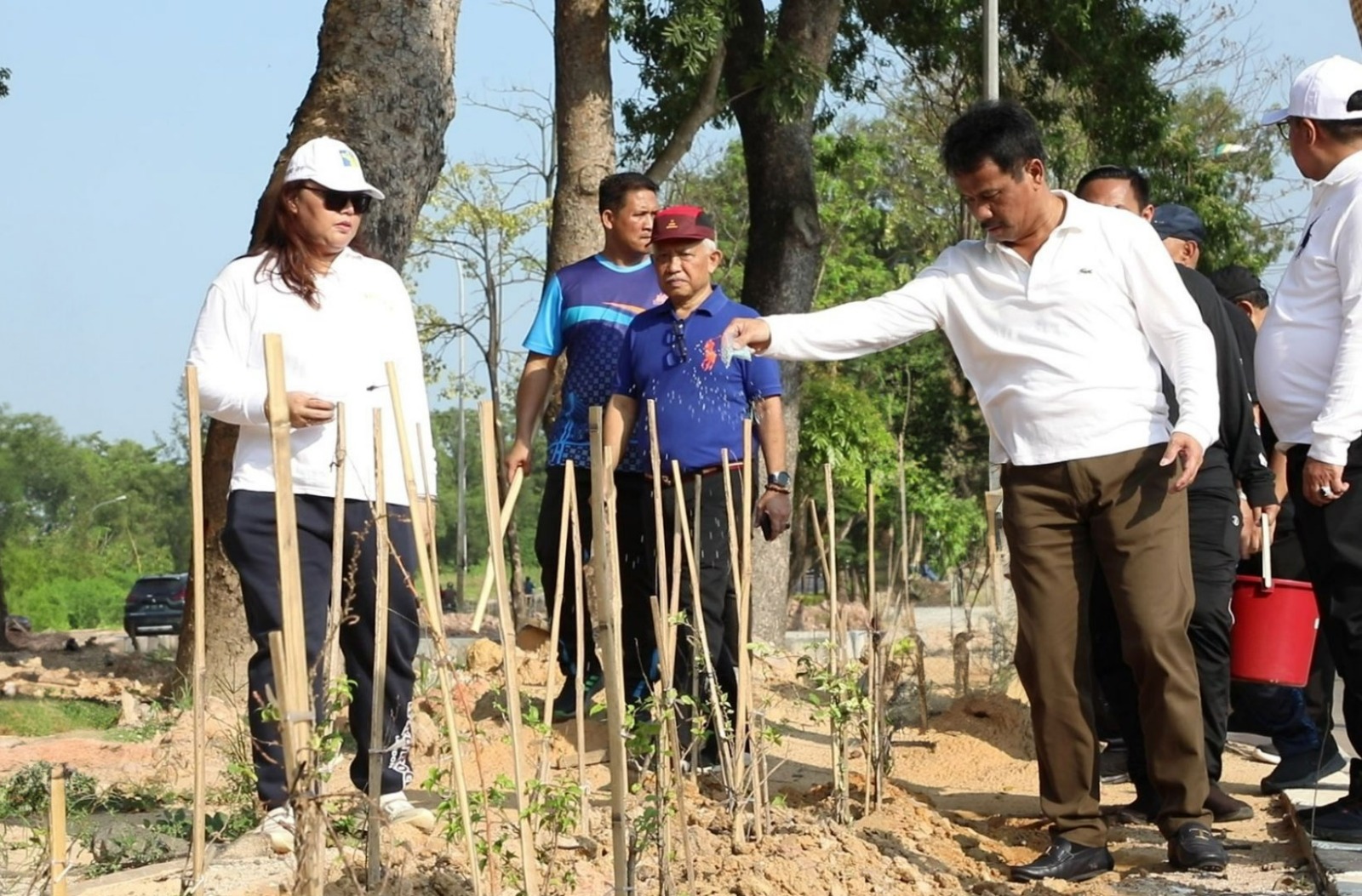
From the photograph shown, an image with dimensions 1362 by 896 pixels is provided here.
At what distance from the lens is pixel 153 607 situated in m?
33.0

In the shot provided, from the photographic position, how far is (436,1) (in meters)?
8.16

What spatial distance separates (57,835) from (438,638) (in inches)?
30.2

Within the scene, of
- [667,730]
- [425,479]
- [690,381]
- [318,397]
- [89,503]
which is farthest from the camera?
[89,503]

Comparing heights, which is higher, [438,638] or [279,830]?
[438,638]

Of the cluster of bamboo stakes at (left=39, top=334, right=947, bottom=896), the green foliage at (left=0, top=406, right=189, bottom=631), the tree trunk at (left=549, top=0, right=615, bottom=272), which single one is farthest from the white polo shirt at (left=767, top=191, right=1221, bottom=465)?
the green foliage at (left=0, top=406, right=189, bottom=631)

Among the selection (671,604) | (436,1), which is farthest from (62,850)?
(436,1)

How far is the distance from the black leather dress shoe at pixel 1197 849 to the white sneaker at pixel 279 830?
2231 millimetres

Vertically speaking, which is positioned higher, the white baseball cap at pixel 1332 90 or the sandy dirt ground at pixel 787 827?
the white baseball cap at pixel 1332 90

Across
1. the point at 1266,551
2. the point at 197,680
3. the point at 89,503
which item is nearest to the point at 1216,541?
the point at 1266,551

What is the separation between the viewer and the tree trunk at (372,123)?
7863 millimetres

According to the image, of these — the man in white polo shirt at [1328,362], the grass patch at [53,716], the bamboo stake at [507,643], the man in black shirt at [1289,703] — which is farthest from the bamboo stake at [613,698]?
the grass patch at [53,716]

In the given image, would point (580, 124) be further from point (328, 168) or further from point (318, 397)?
point (318, 397)

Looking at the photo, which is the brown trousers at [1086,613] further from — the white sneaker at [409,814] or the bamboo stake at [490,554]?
the white sneaker at [409,814]

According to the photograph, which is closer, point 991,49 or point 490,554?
point 490,554
